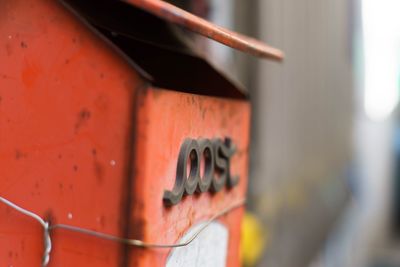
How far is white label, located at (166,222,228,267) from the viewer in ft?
1.66

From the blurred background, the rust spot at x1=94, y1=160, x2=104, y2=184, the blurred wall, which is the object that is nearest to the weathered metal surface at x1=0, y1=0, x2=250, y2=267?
the rust spot at x1=94, y1=160, x2=104, y2=184

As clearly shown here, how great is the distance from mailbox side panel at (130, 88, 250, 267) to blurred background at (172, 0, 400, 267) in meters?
0.32

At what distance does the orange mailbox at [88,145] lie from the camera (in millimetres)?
440

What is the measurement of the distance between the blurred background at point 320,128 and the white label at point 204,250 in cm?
34

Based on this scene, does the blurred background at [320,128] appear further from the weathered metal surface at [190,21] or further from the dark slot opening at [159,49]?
the weathered metal surface at [190,21]

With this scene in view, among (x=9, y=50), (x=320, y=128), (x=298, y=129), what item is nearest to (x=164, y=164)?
(x=9, y=50)

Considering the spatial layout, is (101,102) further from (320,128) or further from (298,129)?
(320,128)

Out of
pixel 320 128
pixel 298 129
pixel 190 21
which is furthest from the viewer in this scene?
pixel 320 128

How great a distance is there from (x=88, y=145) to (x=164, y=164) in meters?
0.06

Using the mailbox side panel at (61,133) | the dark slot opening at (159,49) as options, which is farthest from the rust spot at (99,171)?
the dark slot opening at (159,49)

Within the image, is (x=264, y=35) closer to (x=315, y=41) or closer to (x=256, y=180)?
(x=256, y=180)

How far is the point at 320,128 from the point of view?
3002mm

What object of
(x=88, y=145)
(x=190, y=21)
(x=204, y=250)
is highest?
(x=190, y=21)

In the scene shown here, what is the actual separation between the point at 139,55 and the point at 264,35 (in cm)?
127
